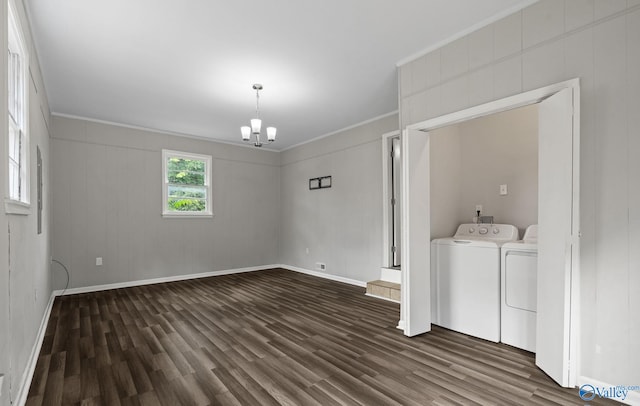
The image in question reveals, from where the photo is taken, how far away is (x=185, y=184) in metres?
6.01

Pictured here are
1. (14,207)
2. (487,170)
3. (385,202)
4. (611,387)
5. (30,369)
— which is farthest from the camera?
(385,202)

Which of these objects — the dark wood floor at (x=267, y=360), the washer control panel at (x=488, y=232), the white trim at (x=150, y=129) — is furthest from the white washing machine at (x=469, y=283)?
the white trim at (x=150, y=129)

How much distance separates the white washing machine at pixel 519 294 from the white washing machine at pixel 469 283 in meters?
0.06

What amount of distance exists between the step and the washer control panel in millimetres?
1131

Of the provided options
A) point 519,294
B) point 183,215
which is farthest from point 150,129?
point 519,294

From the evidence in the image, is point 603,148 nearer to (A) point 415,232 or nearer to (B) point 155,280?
(A) point 415,232

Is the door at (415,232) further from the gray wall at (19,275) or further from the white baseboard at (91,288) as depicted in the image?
the gray wall at (19,275)

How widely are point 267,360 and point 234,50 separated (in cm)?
282

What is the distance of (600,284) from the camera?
6.67 ft

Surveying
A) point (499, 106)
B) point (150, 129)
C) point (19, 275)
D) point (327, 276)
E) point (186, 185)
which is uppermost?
point (150, 129)

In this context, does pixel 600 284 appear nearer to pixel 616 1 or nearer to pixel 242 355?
pixel 616 1

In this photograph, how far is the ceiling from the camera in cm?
240

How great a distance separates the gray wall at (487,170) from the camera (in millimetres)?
3496

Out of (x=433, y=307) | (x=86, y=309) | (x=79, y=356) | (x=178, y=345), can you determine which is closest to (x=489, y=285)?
(x=433, y=307)
